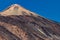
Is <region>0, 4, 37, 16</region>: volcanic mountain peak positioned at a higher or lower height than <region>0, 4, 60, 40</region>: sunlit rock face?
higher

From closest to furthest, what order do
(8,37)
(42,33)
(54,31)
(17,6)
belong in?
1. (8,37)
2. (42,33)
3. (54,31)
4. (17,6)

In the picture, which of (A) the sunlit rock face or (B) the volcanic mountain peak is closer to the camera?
(A) the sunlit rock face

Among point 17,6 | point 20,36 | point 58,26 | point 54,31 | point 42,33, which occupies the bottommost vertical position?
point 20,36

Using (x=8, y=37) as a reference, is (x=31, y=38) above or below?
above

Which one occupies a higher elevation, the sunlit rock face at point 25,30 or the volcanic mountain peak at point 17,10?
the volcanic mountain peak at point 17,10

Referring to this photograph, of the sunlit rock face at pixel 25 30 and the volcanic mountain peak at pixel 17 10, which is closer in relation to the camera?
the sunlit rock face at pixel 25 30

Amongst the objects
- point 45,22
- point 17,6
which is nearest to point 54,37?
point 45,22

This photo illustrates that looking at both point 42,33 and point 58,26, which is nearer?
point 42,33

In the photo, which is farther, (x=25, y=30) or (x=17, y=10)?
(x=17, y=10)

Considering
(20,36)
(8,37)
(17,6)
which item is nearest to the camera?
(8,37)

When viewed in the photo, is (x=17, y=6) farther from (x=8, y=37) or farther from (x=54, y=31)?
(x=8, y=37)

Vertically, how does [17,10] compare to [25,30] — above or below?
above

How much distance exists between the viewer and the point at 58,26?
11106 centimetres

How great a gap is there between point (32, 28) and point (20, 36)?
935 cm
